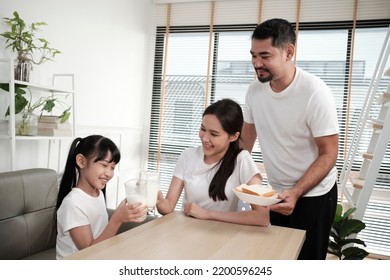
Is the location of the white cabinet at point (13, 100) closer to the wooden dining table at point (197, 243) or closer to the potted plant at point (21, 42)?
the potted plant at point (21, 42)

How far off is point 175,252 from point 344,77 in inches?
120

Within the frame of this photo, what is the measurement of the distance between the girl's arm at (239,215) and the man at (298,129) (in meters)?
0.30

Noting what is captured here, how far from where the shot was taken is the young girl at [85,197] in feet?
4.37

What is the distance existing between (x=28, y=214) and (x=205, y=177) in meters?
→ 0.95

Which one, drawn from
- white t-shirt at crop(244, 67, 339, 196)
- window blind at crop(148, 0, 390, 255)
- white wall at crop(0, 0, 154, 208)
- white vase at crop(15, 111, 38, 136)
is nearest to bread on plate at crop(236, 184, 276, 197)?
white t-shirt at crop(244, 67, 339, 196)

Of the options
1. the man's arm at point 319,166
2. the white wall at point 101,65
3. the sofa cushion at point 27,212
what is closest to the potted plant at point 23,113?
the white wall at point 101,65

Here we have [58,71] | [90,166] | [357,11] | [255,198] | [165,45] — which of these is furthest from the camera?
[165,45]

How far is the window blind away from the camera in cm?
346

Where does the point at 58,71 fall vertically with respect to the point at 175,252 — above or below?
above

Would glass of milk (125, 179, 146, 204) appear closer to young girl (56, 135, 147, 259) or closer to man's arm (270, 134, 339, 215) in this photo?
young girl (56, 135, 147, 259)

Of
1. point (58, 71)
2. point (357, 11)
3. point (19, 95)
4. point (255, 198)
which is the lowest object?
point (255, 198)
